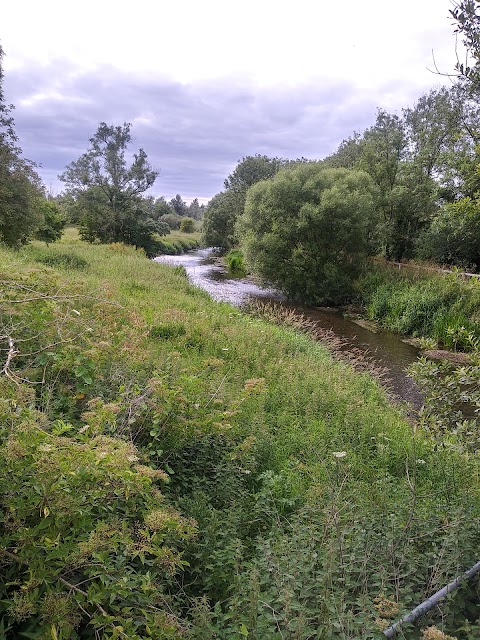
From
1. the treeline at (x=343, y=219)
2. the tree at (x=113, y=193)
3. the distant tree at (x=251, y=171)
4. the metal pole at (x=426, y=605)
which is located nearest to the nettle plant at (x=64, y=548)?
the metal pole at (x=426, y=605)

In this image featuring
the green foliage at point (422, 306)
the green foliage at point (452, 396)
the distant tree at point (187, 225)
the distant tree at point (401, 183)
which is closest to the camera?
the green foliage at point (452, 396)

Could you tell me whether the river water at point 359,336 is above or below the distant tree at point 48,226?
below

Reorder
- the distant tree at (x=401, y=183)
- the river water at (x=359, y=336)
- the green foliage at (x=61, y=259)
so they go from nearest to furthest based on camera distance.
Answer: the river water at (x=359, y=336) < the green foliage at (x=61, y=259) < the distant tree at (x=401, y=183)

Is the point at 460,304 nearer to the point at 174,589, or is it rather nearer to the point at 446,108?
the point at 446,108

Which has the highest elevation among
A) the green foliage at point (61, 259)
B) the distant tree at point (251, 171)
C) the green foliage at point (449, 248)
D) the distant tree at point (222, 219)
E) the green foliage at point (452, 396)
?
the distant tree at point (251, 171)

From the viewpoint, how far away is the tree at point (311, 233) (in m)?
20.0

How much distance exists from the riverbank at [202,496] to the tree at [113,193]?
2996 centimetres

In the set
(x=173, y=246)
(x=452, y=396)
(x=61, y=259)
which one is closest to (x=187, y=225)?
(x=173, y=246)

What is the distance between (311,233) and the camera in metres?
20.7

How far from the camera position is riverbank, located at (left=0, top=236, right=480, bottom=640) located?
197cm

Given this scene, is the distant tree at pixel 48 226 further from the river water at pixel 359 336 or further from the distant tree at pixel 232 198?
the distant tree at pixel 232 198

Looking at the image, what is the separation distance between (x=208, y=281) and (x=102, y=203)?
15823 mm

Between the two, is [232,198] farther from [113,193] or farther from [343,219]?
[343,219]

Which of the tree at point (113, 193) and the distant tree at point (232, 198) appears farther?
the distant tree at point (232, 198)
